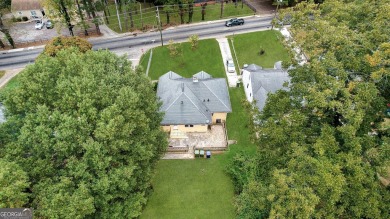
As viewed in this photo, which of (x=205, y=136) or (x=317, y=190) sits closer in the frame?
(x=317, y=190)

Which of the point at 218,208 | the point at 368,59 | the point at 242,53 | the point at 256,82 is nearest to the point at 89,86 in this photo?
the point at 218,208

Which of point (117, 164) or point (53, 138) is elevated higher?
point (53, 138)

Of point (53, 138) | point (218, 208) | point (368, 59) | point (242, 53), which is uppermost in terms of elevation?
point (368, 59)

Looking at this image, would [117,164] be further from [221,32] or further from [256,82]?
[221,32]

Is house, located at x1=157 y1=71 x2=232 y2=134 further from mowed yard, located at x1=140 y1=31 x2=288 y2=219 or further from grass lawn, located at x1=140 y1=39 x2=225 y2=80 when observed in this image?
grass lawn, located at x1=140 y1=39 x2=225 y2=80

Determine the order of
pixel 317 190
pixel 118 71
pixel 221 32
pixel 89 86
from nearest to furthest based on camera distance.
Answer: pixel 317 190 → pixel 89 86 → pixel 118 71 → pixel 221 32

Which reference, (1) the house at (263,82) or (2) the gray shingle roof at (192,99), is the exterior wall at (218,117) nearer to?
(2) the gray shingle roof at (192,99)
